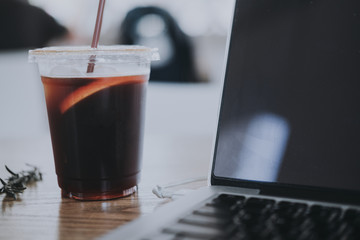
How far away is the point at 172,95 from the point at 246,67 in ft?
6.79

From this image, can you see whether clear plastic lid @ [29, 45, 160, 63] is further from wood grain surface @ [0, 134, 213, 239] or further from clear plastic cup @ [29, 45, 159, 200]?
wood grain surface @ [0, 134, 213, 239]

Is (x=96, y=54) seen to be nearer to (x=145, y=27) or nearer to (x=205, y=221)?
(x=205, y=221)

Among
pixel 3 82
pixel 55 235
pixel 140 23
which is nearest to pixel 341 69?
pixel 55 235

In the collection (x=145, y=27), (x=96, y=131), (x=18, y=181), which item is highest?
(x=145, y=27)

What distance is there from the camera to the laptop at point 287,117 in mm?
477

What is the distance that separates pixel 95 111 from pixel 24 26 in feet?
7.22

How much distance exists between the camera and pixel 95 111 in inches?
21.7

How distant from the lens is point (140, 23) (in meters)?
2.56

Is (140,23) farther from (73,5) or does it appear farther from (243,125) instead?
(243,125)

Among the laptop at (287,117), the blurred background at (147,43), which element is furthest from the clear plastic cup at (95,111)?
the blurred background at (147,43)

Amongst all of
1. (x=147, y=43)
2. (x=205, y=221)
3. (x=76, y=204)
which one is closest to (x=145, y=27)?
(x=147, y=43)

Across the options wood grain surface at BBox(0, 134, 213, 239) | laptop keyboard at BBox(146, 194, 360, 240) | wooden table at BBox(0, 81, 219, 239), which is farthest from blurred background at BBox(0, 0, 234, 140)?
laptop keyboard at BBox(146, 194, 360, 240)

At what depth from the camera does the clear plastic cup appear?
55 cm

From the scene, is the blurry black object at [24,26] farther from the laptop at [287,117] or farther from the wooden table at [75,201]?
the laptop at [287,117]
